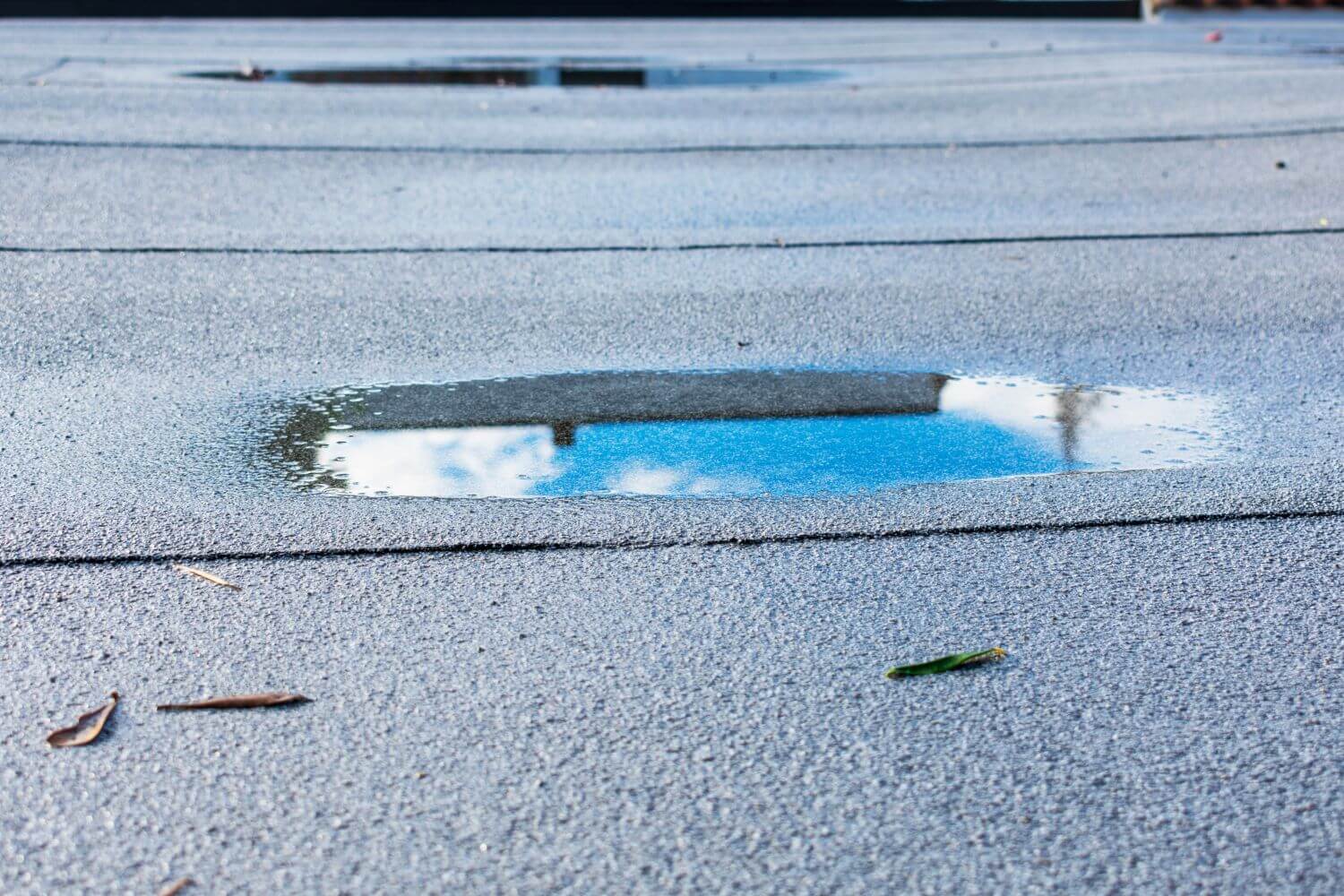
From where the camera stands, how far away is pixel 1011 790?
2600mm

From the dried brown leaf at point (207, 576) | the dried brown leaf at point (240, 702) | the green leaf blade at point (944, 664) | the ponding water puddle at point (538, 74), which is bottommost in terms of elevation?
the green leaf blade at point (944, 664)

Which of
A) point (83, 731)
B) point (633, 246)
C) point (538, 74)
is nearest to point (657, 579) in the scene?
point (83, 731)

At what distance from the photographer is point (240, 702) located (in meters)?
2.86

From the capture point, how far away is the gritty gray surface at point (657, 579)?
2.48 m

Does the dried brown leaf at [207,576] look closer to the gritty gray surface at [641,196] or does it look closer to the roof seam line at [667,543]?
the roof seam line at [667,543]

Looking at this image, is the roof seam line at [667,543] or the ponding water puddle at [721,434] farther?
the ponding water puddle at [721,434]

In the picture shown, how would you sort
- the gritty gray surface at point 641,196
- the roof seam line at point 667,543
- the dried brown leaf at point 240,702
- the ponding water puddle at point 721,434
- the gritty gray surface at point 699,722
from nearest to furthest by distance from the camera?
the gritty gray surface at point 699,722, the dried brown leaf at point 240,702, the roof seam line at point 667,543, the ponding water puddle at point 721,434, the gritty gray surface at point 641,196

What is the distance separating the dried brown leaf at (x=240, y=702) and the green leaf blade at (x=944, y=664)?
1.15 metres

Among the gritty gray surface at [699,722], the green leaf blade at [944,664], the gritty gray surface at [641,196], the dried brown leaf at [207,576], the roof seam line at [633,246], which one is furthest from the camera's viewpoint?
the gritty gray surface at [641,196]

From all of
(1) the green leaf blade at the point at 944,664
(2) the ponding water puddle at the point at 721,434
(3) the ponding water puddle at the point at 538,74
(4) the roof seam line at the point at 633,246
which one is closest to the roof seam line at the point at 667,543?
(2) the ponding water puddle at the point at 721,434

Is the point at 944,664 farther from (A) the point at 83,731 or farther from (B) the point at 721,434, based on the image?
(A) the point at 83,731

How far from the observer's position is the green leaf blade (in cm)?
300

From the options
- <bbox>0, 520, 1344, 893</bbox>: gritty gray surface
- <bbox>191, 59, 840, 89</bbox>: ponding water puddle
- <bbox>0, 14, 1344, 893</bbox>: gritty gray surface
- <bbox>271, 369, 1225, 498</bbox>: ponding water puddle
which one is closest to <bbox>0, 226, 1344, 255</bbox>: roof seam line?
<bbox>0, 14, 1344, 893</bbox>: gritty gray surface

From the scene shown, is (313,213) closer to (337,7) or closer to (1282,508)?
(1282,508)
